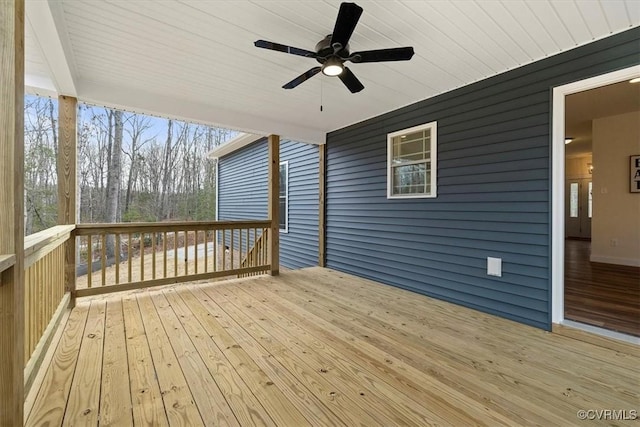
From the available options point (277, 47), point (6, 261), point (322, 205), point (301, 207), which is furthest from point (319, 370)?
point (301, 207)

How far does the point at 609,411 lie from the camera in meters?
1.64

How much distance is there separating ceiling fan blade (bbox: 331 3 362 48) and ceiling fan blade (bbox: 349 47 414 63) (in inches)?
6.2

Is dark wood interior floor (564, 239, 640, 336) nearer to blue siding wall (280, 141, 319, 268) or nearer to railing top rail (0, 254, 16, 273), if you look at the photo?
blue siding wall (280, 141, 319, 268)

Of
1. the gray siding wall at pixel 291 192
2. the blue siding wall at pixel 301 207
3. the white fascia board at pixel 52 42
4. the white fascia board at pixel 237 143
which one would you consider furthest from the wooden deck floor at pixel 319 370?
the white fascia board at pixel 237 143

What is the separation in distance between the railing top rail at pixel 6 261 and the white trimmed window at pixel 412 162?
3891 millimetres

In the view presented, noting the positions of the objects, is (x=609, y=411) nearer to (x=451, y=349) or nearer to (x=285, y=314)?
(x=451, y=349)

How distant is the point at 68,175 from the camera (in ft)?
10.6

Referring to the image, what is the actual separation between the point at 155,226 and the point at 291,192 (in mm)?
3443

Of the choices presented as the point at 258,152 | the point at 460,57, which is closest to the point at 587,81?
the point at 460,57

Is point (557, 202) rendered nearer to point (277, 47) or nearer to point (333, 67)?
point (333, 67)

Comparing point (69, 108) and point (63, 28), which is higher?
point (63, 28)

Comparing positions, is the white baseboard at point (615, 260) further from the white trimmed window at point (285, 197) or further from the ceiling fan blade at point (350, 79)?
the white trimmed window at point (285, 197)

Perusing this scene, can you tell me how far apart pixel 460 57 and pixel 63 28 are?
3.46 metres

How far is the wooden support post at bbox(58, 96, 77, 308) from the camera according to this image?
319 cm
